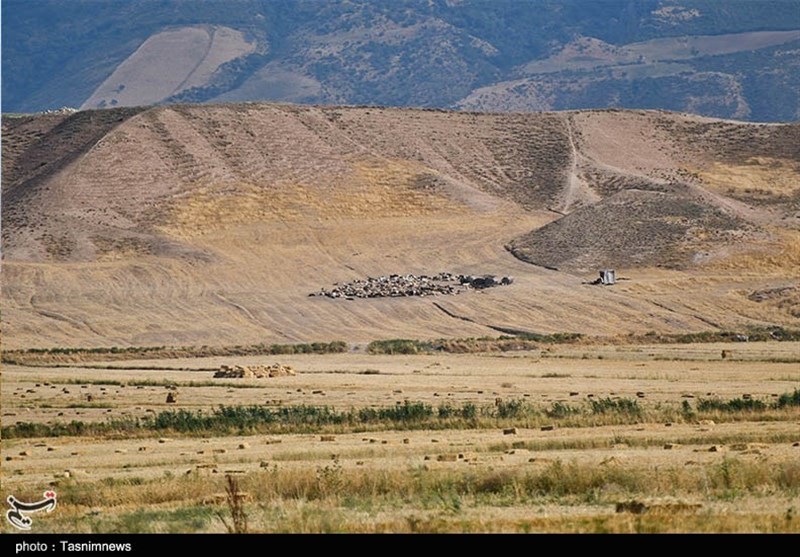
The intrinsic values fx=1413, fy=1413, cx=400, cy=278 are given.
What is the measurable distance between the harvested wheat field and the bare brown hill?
0.29 meters

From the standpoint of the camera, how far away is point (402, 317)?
83.4m

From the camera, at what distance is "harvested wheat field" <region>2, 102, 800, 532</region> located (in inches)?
912

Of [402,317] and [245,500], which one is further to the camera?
[402,317]

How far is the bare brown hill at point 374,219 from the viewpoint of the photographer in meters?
83.5

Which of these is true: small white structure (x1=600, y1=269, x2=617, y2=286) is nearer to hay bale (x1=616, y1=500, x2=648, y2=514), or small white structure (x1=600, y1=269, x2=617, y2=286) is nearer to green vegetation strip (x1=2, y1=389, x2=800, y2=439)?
green vegetation strip (x1=2, y1=389, x2=800, y2=439)

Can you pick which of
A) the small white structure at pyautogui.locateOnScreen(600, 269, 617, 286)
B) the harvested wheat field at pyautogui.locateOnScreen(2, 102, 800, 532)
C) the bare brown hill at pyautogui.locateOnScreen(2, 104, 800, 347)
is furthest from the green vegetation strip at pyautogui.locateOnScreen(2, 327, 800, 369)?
the small white structure at pyautogui.locateOnScreen(600, 269, 617, 286)

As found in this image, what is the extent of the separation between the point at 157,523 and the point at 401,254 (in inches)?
3270

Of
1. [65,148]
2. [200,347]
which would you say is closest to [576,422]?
[200,347]

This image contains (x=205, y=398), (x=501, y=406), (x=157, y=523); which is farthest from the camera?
(x=205, y=398)

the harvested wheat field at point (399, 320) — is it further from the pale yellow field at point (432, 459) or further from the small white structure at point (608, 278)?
the small white structure at point (608, 278)

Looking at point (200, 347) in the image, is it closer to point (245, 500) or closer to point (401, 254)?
point (401, 254)

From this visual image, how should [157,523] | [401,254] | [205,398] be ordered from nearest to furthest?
[157,523], [205,398], [401,254]

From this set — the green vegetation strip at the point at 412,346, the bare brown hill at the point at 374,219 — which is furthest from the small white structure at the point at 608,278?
the green vegetation strip at the point at 412,346

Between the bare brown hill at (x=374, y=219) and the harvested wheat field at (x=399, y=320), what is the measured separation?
0.29m
